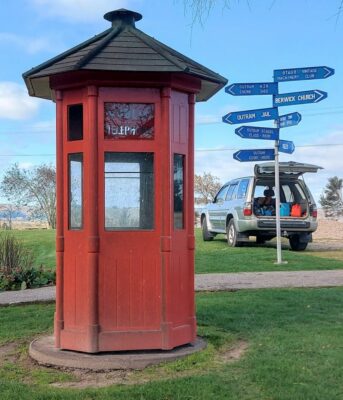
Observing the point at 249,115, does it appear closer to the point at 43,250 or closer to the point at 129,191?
the point at 43,250

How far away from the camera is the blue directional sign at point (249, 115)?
13.6 m

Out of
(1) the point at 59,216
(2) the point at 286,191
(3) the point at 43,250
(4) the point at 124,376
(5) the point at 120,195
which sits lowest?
(4) the point at 124,376

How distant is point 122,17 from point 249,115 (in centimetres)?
757

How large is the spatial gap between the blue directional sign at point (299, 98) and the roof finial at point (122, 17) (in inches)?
295

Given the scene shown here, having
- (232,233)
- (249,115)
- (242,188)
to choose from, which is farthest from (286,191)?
(249,115)

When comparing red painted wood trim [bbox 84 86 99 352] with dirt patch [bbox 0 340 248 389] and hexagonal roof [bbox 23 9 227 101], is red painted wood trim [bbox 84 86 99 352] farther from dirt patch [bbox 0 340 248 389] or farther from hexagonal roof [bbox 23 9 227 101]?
dirt patch [bbox 0 340 248 389]

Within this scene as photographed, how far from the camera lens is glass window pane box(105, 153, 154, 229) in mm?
5902

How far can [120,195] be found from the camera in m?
5.95

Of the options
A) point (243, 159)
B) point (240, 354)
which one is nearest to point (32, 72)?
point (240, 354)

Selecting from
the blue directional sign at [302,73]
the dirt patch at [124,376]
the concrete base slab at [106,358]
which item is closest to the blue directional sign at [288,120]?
the blue directional sign at [302,73]

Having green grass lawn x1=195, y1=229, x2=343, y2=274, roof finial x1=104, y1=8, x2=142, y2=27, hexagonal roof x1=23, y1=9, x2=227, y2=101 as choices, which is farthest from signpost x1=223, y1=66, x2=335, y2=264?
roof finial x1=104, y1=8, x2=142, y2=27

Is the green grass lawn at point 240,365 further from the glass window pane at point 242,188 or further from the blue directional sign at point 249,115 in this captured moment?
the glass window pane at point 242,188

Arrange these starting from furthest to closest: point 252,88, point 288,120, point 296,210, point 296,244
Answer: point 296,244 → point 296,210 → point 288,120 → point 252,88

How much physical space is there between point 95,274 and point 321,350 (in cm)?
227
